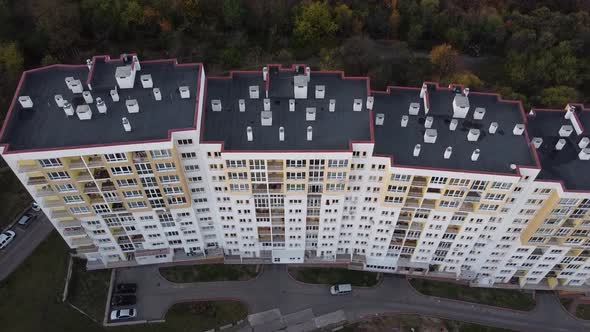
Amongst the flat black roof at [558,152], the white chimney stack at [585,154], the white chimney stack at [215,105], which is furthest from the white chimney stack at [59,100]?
the white chimney stack at [585,154]

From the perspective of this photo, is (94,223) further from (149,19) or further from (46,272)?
(149,19)

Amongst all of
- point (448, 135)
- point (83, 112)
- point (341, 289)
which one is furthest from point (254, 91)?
point (341, 289)

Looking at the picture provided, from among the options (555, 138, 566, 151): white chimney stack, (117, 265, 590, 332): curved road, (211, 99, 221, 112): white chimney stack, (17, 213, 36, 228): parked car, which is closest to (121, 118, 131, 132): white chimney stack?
(211, 99, 221, 112): white chimney stack

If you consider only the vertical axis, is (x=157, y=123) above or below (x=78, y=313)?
above

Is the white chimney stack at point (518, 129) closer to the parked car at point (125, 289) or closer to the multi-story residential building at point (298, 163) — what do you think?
the multi-story residential building at point (298, 163)

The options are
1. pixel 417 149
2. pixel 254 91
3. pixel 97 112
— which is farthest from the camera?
pixel 254 91

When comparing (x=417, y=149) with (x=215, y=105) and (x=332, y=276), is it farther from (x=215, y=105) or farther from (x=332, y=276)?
(x=332, y=276)

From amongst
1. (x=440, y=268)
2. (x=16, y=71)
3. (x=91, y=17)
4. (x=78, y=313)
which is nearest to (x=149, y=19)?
(x=91, y=17)
